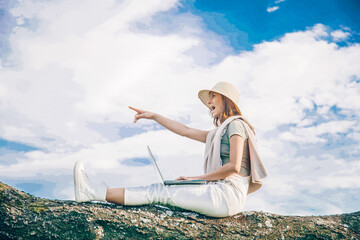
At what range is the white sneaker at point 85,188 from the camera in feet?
16.1

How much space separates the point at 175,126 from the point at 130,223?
2.66 meters

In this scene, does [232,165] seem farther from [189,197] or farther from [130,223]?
[130,223]

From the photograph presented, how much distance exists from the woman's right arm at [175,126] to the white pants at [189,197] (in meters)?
1.71

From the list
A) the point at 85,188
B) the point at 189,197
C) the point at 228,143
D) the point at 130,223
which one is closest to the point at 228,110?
the point at 228,143

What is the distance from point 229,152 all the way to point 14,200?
3.15 meters

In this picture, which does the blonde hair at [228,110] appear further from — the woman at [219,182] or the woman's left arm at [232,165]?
the woman's left arm at [232,165]

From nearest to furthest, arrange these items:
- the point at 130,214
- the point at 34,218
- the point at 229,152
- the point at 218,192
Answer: the point at 34,218
the point at 130,214
the point at 218,192
the point at 229,152

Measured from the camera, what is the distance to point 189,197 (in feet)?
16.5

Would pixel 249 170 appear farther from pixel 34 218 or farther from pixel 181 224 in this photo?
pixel 34 218

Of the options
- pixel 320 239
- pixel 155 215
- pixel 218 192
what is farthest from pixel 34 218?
pixel 320 239

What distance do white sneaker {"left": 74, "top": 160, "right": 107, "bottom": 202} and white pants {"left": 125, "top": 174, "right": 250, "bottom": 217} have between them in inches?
14.2

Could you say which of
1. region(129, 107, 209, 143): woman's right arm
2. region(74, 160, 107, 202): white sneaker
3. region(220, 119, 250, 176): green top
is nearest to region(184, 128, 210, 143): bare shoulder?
region(129, 107, 209, 143): woman's right arm

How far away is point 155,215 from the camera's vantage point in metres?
4.88

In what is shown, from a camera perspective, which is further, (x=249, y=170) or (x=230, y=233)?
(x=249, y=170)
